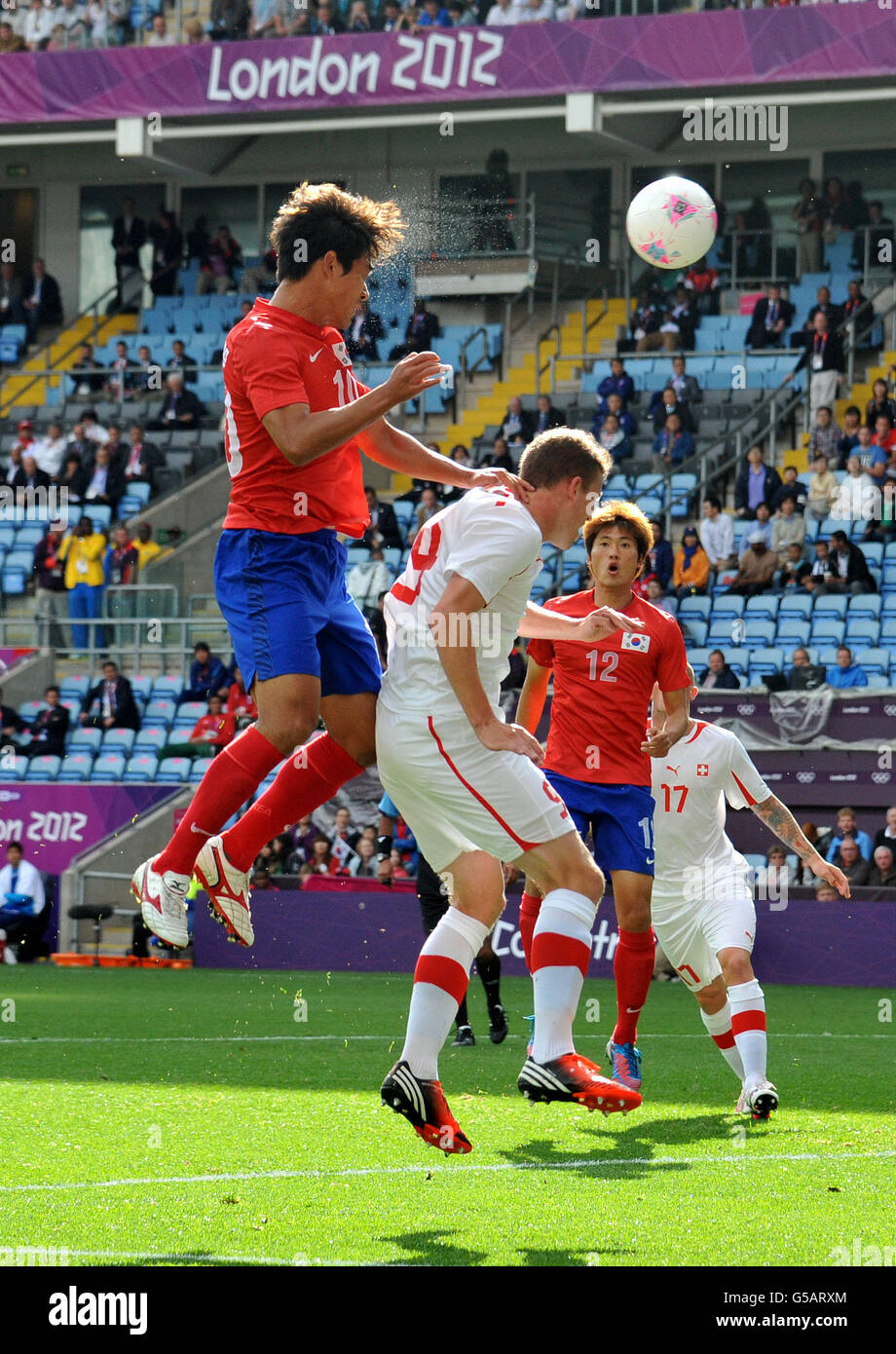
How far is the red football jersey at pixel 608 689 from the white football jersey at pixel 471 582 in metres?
2.26

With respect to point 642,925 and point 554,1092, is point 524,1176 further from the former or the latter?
point 642,925

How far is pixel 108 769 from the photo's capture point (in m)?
20.1

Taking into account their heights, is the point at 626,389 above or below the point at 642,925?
above

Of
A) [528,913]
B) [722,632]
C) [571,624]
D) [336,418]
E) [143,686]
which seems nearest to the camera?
[336,418]

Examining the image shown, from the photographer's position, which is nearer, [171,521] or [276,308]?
[276,308]

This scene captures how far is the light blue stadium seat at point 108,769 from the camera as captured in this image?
20.0 meters

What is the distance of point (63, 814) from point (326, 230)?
14.8 metres

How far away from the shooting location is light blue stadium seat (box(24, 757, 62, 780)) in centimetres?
2030

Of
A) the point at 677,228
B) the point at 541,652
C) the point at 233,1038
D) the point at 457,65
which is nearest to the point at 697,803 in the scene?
the point at 541,652

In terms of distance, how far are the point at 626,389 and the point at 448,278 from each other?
4785mm

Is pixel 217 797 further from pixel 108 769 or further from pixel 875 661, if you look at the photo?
pixel 108 769

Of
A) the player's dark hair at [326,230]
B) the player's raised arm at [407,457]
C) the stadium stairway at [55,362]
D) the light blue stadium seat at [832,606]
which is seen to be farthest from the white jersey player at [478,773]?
the stadium stairway at [55,362]

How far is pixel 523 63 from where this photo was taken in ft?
81.7
